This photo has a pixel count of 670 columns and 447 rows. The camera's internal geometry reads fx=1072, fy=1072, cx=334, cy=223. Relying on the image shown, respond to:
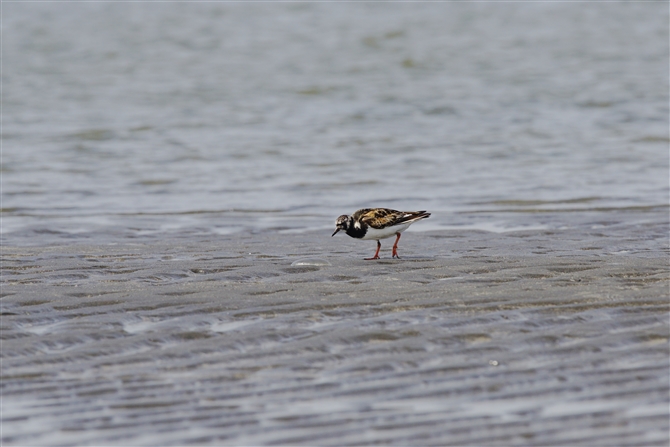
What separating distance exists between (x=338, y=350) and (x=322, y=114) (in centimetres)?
1891

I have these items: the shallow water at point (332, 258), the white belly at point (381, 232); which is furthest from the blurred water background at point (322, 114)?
the white belly at point (381, 232)

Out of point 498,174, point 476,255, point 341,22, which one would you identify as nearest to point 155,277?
point 476,255

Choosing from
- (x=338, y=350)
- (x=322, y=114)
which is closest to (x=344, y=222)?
(x=338, y=350)

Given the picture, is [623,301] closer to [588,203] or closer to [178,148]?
[588,203]

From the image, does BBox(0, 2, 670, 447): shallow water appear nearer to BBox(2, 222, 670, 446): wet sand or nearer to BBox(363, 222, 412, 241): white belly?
BBox(2, 222, 670, 446): wet sand

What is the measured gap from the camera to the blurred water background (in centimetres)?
1471

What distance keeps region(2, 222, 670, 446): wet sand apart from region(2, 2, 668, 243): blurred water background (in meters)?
3.71

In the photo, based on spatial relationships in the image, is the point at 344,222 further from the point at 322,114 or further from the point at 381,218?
the point at 322,114

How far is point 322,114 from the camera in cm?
2511

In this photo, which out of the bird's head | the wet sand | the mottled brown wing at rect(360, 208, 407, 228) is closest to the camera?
the wet sand

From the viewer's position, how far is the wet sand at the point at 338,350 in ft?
17.0

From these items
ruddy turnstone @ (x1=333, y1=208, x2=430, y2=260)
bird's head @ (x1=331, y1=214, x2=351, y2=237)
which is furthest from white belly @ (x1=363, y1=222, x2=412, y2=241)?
bird's head @ (x1=331, y1=214, x2=351, y2=237)

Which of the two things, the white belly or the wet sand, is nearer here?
the wet sand

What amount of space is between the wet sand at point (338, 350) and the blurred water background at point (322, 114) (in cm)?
371
